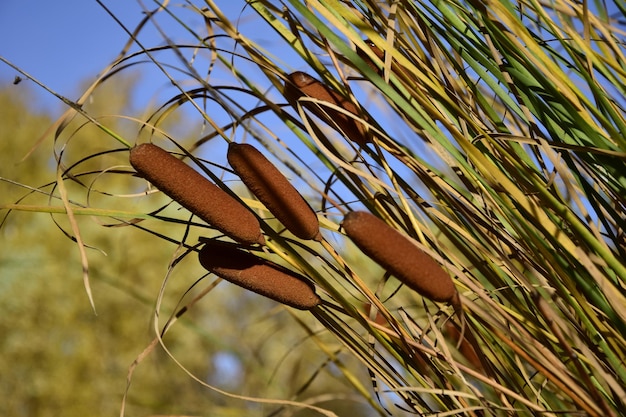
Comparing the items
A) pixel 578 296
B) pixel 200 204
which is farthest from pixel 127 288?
pixel 578 296

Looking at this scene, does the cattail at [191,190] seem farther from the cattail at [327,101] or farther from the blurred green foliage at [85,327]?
the blurred green foliage at [85,327]

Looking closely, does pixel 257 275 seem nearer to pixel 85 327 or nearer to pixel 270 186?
pixel 270 186

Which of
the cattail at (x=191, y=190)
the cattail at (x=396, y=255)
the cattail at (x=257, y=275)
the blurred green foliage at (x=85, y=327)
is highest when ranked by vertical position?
the blurred green foliage at (x=85, y=327)

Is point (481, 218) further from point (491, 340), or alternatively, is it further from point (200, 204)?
point (200, 204)

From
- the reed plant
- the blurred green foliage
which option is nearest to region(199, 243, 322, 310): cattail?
the reed plant

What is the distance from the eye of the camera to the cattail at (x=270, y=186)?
376mm

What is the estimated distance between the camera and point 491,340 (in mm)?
468

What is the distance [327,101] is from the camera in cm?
43

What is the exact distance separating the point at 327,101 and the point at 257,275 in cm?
13

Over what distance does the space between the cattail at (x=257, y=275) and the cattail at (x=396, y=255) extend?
0.28 feet

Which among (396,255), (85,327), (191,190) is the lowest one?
(396,255)

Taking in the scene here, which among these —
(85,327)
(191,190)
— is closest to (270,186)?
(191,190)

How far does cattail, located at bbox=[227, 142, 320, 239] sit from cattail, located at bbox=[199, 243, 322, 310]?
0.11ft

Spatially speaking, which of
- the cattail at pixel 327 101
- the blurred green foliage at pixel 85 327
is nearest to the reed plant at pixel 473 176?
the cattail at pixel 327 101
